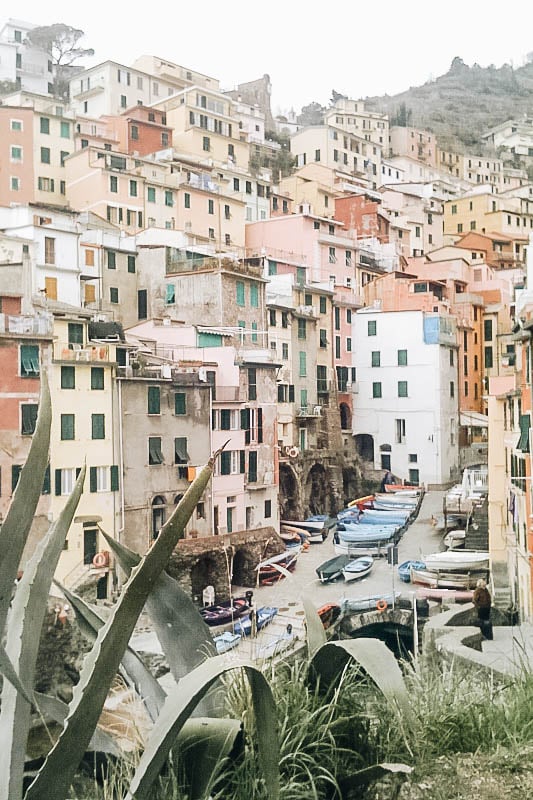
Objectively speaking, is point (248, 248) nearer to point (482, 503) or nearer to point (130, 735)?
point (482, 503)

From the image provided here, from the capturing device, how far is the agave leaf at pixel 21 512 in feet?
5.57

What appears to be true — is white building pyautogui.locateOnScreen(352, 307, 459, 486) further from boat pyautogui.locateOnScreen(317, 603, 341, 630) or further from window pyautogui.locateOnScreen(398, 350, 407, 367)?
boat pyautogui.locateOnScreen(317, 603, 341, 630)

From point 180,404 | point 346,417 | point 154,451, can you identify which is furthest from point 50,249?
point 346,417

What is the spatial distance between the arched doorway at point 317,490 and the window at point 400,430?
2.75 metres

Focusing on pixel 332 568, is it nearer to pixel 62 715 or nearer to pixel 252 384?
pixel 252 384

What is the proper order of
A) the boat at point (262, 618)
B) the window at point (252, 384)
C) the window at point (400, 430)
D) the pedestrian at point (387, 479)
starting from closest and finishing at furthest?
the boat at point (262, 618), the window at point (252, 384), the pedestrian at point (387, 479), the window at point (400, 430)

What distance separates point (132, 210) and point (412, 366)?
29.7 feet

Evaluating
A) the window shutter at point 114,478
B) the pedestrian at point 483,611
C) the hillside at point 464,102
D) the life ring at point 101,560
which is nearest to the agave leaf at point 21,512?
the pedestrian at point 483,611

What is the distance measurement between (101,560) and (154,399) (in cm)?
332

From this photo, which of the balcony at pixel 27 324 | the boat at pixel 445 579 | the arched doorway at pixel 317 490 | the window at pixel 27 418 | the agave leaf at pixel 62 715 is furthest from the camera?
the arched doorway at pixel 317 490

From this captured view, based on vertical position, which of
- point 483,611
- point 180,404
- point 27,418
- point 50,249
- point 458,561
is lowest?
point 458,561

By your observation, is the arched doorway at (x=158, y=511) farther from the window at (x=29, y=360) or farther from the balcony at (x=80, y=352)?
the window at (x=29, y=360)

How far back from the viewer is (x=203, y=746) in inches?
71.4

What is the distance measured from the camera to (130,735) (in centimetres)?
231
